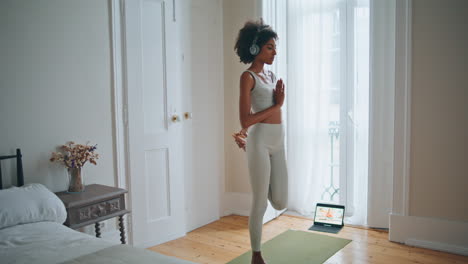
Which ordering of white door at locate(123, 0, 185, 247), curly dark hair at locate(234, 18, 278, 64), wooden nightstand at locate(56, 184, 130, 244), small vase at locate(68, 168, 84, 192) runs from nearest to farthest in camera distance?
wooden nightstand at locate(56, 184, 130, 244) → curly dark hair at locate(234, 18, 278, 64) → small vase at locate(68, 168, 84, 192) → white door at locate(123, 0, 185, 247)

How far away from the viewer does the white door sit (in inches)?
121

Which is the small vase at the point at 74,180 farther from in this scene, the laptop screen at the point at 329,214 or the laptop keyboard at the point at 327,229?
the laptop screen at the point at 329,214

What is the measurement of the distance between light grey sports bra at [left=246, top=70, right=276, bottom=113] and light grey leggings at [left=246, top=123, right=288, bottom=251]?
124 millimetres

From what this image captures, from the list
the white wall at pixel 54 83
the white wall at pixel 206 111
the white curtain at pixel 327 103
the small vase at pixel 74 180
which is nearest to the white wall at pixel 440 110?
the white curtain at pixel 327 103

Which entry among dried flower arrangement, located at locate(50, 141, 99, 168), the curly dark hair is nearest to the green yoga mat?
dried flower arrangement, located at locate(50, 141, 99, 168)

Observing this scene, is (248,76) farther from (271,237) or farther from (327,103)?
(327,103)

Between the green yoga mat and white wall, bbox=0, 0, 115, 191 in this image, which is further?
the green yoga mat

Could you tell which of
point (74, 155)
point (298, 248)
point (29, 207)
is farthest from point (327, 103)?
point (29, 207)

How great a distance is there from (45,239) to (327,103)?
116 inches

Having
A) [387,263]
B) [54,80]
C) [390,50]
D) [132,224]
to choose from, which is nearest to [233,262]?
[132,224]

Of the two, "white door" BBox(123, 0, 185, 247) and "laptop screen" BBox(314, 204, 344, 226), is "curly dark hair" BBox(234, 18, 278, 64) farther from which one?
"laptop screen" BBox(314, 204, 344, 226)

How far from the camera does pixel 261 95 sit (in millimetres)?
2449

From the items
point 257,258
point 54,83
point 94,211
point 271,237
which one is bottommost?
point 271,237

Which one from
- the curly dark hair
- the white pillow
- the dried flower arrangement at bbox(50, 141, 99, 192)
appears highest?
the curly dark hair
